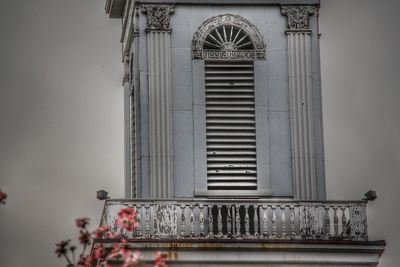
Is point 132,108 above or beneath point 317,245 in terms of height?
above

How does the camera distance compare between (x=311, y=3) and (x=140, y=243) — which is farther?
(x=311, y=3)

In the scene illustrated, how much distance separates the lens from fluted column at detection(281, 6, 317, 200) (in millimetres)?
54531

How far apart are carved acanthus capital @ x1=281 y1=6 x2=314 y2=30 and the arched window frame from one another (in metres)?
0.91

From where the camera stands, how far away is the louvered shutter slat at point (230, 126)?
54.5 meters

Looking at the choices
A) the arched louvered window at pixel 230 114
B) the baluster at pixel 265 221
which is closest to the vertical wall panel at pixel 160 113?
the arched louvered window at pixel 230 114

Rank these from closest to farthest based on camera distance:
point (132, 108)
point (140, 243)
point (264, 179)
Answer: point (140, 243) → point (264, 179) → point (132, 108)

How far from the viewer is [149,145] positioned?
54.4m

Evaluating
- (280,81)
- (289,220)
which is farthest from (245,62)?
(289,220)

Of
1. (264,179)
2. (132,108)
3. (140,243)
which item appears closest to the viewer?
(140,243)

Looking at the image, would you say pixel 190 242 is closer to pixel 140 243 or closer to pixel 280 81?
pixel 140 243

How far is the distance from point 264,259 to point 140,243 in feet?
9.65

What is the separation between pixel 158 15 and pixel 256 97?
3.25 m

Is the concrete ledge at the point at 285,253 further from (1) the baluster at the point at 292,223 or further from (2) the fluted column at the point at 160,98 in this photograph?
(2) the fluted column at the point at 160,98

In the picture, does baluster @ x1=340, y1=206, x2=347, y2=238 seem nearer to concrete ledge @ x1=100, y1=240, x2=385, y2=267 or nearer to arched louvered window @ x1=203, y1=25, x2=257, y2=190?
concrete ledge @ x1=100, y1=240, x2=385, y2=267
